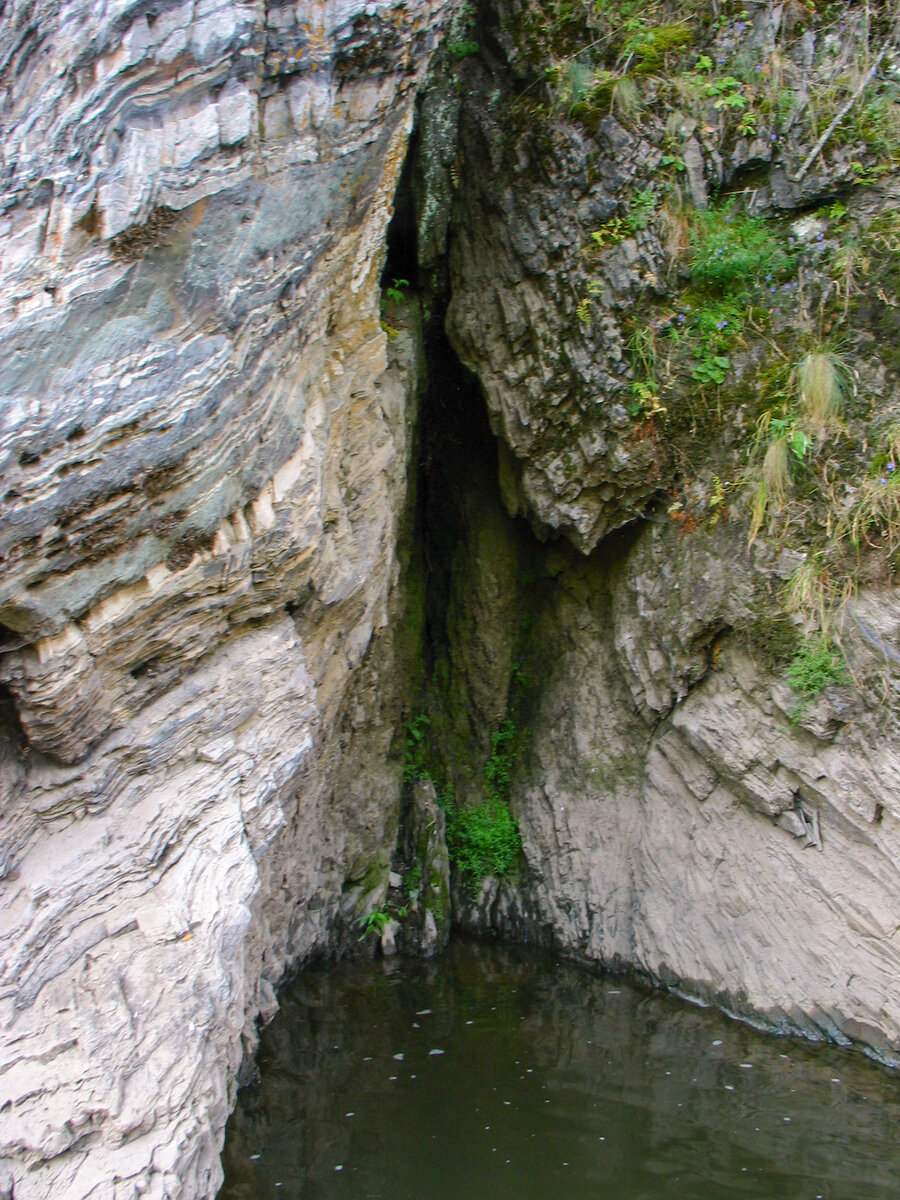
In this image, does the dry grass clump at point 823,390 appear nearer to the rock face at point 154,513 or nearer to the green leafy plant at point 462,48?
the rock face at point 154,513

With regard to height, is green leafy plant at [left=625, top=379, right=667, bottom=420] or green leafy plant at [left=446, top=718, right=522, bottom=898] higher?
green leafy plant at [left=625, top=379, right=667, bottom=420]

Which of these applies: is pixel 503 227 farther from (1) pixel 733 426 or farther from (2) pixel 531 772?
(2) pixel 531 772

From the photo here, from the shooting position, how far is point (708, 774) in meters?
5.55

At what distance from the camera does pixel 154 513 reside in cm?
350

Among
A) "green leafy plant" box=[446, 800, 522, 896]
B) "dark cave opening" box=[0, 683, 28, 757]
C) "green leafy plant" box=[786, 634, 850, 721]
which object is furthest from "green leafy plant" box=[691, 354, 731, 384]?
"dark cave opening" box=[0, 683, 28, 757]

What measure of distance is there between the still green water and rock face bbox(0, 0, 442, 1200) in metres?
0.64

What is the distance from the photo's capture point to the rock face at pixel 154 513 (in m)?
3.07

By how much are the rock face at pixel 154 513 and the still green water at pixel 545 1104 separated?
2.09ft

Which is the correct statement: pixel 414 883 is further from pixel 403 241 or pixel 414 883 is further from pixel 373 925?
pixel 403 241

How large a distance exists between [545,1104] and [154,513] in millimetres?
3491

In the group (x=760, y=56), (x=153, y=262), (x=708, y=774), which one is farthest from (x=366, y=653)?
(x=760, y=56)

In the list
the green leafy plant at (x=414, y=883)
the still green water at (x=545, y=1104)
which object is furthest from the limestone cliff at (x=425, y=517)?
the still green water at (x=545, y=1104)

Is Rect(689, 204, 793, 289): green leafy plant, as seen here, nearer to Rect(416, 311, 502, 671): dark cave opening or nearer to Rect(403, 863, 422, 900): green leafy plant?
Rect(416, 311, 502, 671): dark cave opening

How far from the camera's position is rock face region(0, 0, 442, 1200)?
3068 mm
